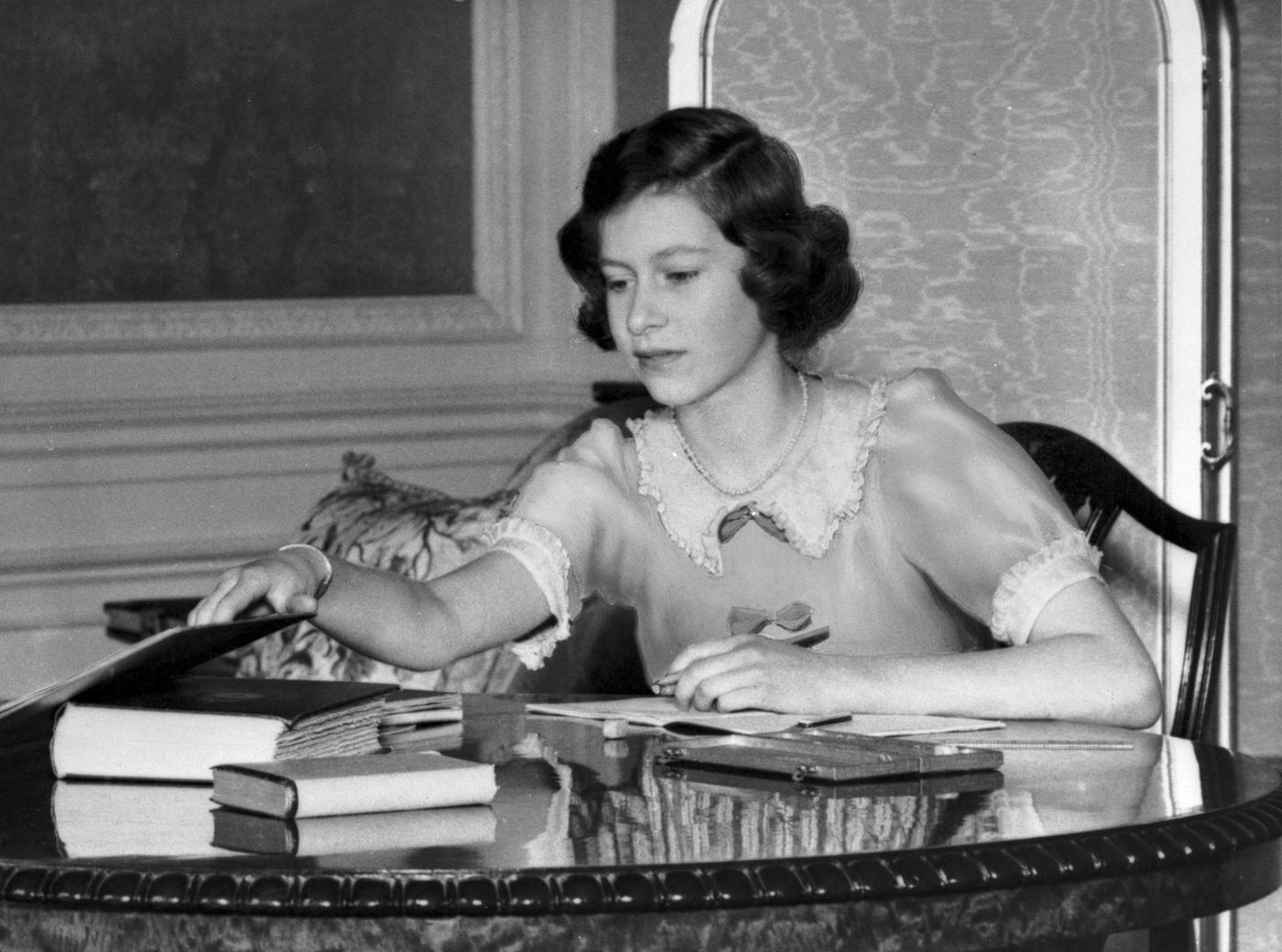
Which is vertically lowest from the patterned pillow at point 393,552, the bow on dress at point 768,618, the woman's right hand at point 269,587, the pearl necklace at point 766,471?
the patterned pillow at point 393,552

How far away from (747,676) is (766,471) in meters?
0.66

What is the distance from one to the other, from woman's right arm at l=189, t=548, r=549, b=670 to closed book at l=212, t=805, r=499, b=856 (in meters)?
0.48

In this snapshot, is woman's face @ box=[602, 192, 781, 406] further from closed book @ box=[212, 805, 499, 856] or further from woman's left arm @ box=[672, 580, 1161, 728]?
closed book @ box=[212, 805, 499, 856]

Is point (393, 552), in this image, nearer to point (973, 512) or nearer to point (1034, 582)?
point (973, 512)

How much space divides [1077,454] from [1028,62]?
1165 mm

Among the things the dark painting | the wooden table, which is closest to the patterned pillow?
the dark painting

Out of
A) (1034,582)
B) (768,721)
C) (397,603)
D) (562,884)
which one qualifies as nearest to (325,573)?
(397,603)

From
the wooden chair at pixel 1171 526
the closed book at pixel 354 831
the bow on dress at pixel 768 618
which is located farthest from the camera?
the wooden chair at pixel 1171 526

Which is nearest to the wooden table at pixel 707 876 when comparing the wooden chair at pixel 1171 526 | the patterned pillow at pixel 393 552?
the wooden chair at pixel 1171 526

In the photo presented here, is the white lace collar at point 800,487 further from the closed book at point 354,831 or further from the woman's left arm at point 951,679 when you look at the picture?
the closed book at point 354,831

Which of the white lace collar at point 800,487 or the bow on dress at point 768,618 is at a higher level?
the white lace collar at point 800,487

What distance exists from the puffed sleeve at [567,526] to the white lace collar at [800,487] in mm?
58

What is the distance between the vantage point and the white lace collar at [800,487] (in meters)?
2.66

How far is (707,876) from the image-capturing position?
1.36 meters
